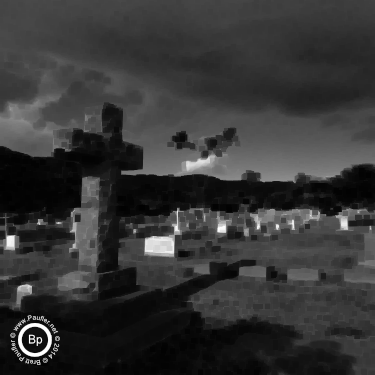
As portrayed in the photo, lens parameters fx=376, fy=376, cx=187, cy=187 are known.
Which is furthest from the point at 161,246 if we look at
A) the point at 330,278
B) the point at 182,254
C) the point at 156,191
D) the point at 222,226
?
the point at 156,191

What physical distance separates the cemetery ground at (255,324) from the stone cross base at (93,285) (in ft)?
1.10

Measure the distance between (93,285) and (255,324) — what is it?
2.24m

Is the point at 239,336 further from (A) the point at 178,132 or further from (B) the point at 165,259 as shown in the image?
(A) the point at 178,132

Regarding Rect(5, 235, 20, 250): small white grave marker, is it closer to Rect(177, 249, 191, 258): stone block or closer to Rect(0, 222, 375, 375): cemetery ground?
Rect(0, 222, 375, 375): cemetery ground

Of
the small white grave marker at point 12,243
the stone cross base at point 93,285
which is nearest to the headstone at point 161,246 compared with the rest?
the small white grave marker at point 12,243

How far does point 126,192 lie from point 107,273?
25.5m

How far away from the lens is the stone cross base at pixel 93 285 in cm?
409

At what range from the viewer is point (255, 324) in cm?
497

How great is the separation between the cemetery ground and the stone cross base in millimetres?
335

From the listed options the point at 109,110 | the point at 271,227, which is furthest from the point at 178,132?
the point at 109,110

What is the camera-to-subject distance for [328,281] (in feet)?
24.6

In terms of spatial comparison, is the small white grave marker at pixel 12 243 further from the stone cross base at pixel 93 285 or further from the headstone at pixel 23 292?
the stone cross base at pixel 93 285

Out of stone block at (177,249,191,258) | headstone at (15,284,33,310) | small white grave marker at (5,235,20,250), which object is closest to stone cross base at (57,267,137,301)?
headstone at (15,284,33,310)

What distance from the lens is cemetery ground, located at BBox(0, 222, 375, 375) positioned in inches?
144
